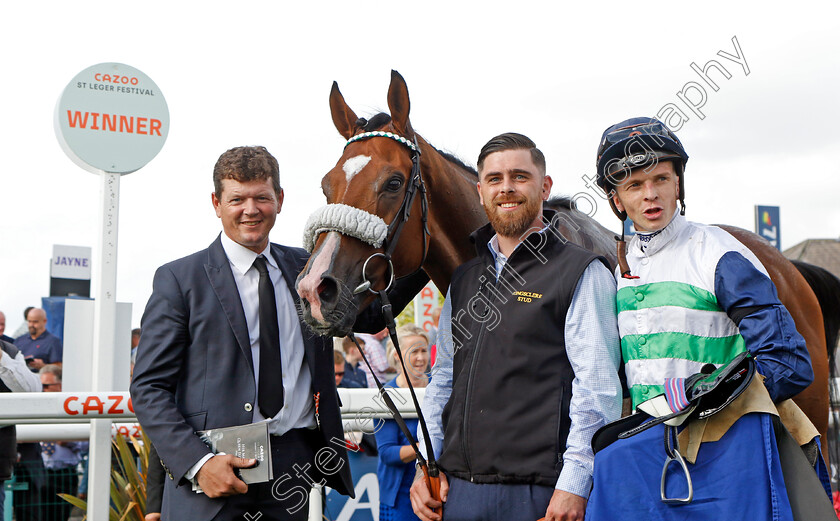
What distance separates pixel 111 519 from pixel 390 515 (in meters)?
1.60

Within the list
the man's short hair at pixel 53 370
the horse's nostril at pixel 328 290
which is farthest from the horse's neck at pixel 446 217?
the man's short hair at pixel 53 370

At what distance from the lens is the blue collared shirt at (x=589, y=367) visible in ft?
6.36

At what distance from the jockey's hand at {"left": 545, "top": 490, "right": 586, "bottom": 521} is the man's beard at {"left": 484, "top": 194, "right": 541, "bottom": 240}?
0.78 meters

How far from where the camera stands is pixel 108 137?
381 cm

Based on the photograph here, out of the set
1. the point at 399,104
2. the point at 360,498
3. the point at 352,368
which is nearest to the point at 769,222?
the point at 352,368

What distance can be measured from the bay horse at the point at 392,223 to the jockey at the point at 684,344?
74cm

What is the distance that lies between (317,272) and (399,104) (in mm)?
841

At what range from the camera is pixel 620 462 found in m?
1.83

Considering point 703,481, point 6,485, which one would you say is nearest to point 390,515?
point 703,481

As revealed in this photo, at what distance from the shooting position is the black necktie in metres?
2.42

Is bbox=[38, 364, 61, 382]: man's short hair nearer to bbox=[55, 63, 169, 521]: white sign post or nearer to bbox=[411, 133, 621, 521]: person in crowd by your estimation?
bbox=[55, 63, 169, 521]: white sign post

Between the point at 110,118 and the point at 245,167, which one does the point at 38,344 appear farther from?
the point at 245,167

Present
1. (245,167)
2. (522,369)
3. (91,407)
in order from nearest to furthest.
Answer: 1. (522,369)
2. (245,167)
3. (91,407)

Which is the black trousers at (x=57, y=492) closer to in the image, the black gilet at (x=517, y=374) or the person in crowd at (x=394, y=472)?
the person in crowd at (x=394, y=472)
